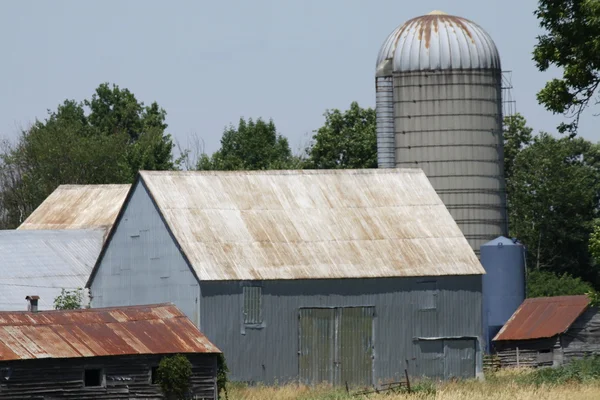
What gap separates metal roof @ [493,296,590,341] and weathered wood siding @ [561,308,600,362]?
337mm

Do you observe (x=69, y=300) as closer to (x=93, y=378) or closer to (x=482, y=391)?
(x=93, y=378)

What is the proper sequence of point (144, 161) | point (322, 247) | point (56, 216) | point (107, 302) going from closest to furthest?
point (322, 247) < point (107, 302) < point (56, 216) < point (144, 161)

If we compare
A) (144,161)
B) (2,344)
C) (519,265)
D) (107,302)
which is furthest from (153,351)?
(144,161)

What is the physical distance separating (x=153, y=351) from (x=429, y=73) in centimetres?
2186

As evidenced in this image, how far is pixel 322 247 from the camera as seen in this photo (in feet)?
148

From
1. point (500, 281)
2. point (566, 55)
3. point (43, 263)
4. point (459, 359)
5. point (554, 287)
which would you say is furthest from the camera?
point (554, 287)

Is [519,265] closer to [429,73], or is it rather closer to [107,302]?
[429,73]

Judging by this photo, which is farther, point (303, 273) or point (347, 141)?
point (347, 141)

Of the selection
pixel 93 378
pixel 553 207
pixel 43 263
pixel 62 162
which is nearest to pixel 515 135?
pixel 553 207

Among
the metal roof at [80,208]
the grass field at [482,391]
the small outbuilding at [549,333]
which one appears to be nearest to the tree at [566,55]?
the grass field at [482,391]

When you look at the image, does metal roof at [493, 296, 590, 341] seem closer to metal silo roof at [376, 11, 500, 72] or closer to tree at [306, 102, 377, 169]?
metal silo roof at [376, 11, 500, 72]

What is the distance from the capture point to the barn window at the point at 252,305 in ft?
140

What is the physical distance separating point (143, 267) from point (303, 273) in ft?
18.3

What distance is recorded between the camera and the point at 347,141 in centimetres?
7962
